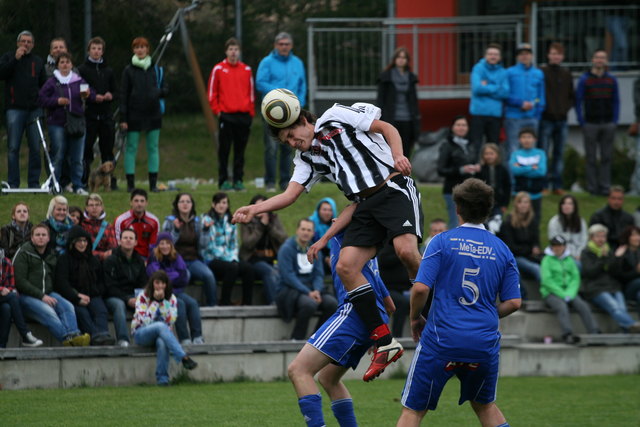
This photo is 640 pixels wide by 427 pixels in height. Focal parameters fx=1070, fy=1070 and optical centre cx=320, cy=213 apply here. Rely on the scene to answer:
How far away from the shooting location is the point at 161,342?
11.2m

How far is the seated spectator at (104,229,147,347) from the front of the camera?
454 inches

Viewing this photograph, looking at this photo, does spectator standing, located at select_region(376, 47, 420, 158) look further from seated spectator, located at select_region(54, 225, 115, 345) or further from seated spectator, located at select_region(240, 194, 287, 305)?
seated spectator, located at select_region(54, 225, 115, 345)

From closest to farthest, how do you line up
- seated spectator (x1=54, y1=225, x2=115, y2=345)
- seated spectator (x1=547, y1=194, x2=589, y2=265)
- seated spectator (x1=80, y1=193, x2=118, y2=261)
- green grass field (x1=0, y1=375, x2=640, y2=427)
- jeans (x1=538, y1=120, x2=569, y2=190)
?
green grass field (x1=0, y1=375, x2=640, y2=427), seated spectator (x1=54, y1=225, x2=115, y2=345), seated spectator (x1=80, y1=193, x2=118, y2=261), seated spectator (x1=547, y1=194, x2=589, y2=265), jeans (x1=538, y1=120, x2=569, y2=190)

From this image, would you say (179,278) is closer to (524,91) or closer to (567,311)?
(567,311)

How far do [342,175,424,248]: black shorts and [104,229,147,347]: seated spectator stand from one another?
505cm

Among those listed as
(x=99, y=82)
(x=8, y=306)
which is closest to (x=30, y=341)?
(x=8, y=306)

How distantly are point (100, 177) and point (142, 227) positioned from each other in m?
1.18

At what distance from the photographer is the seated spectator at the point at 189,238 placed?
1245cm

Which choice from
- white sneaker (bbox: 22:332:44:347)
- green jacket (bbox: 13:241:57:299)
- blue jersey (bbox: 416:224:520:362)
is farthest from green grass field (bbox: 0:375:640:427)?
blue jersey (bbox: 416:224:520:362)

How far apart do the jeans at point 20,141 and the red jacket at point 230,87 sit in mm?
2629

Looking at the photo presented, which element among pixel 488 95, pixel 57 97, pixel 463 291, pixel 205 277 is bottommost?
pixel 205 277

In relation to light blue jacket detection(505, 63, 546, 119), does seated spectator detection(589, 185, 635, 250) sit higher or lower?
lower

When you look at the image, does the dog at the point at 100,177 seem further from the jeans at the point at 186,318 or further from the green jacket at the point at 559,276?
the green jacket at the point at 559,276

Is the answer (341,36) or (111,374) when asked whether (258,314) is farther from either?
(341,36)
